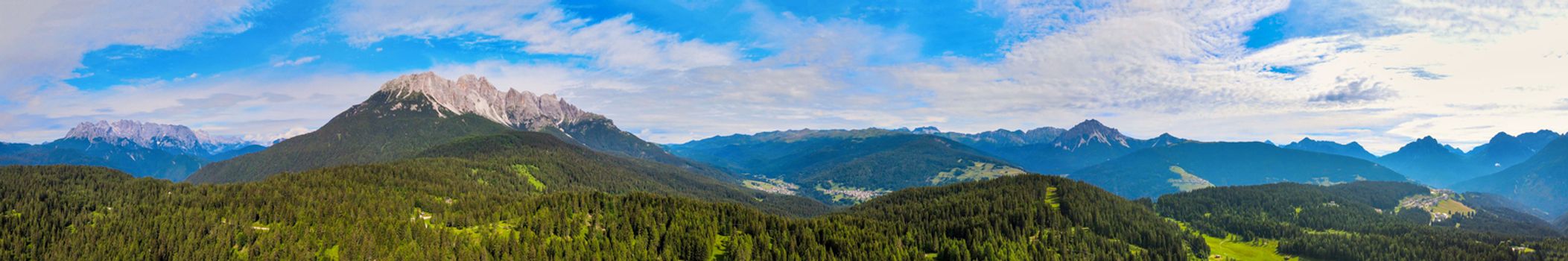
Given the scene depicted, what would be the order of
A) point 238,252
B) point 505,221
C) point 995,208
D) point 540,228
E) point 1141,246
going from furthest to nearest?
point 995,208
point 1141,246
point 505,221
point 540,228
point 238,252

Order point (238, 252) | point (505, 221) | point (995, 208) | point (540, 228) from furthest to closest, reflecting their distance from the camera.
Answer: point (995, 208) → point (505, 221) → point (540, 228) → point (238, 252)

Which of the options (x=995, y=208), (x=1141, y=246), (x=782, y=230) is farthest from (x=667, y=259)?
(x=1141, y=246)

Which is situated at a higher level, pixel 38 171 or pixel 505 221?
pixel 38 171

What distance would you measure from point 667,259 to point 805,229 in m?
34.7

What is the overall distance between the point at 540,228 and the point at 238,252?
180ft

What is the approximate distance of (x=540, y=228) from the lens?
142m

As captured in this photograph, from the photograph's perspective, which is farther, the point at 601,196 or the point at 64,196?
the point at 601,196

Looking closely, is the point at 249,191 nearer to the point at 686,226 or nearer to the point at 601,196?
the point at 601,196

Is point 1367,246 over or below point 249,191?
below

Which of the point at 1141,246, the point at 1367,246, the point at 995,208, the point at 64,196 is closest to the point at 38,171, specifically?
the point at 64,196

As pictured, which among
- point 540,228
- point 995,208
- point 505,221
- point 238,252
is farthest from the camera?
point 995,208

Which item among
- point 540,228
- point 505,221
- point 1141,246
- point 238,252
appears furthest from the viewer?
point 1141,246

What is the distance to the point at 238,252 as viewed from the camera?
125812mm

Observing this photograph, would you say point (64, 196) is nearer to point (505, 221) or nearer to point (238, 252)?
point (238, 252)
